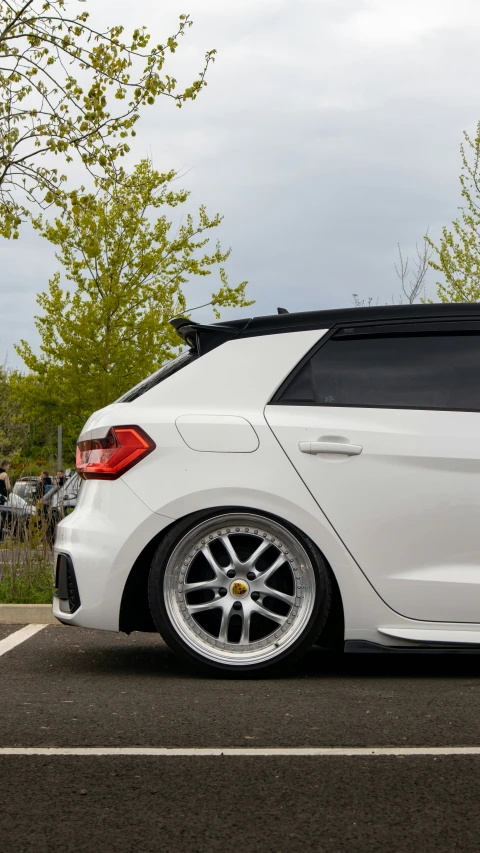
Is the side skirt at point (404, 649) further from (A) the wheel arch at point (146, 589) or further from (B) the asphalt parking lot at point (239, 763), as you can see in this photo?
(B) the asphalt parking lot at point (239, 763)

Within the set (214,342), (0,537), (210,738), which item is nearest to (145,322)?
(0,537)

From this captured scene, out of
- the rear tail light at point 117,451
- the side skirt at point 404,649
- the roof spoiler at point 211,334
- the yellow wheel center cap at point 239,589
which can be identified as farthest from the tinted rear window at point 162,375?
the side skirt at point 404,649

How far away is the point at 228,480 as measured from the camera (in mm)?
5543

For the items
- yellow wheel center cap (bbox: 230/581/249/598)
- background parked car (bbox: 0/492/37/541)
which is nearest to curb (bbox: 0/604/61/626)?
background parked car (bbox: 0/492/37/541)

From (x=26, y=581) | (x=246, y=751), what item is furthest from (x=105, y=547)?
(x=26, y=581)

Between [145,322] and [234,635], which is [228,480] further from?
[145,322]

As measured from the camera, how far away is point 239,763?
13.1 ft

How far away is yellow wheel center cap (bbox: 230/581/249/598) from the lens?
5523mm

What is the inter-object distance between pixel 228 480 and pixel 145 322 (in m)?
21.1

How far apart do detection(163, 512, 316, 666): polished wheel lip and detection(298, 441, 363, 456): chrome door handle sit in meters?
0.38

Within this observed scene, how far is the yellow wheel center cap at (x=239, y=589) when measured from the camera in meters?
5.52

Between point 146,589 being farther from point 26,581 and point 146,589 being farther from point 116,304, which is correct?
point 116,304

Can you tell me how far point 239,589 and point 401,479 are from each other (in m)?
0.91

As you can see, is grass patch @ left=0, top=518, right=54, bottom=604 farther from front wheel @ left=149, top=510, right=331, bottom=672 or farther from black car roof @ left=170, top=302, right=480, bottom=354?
black car roof @ left=170, top=302, right=480, bottom=354
